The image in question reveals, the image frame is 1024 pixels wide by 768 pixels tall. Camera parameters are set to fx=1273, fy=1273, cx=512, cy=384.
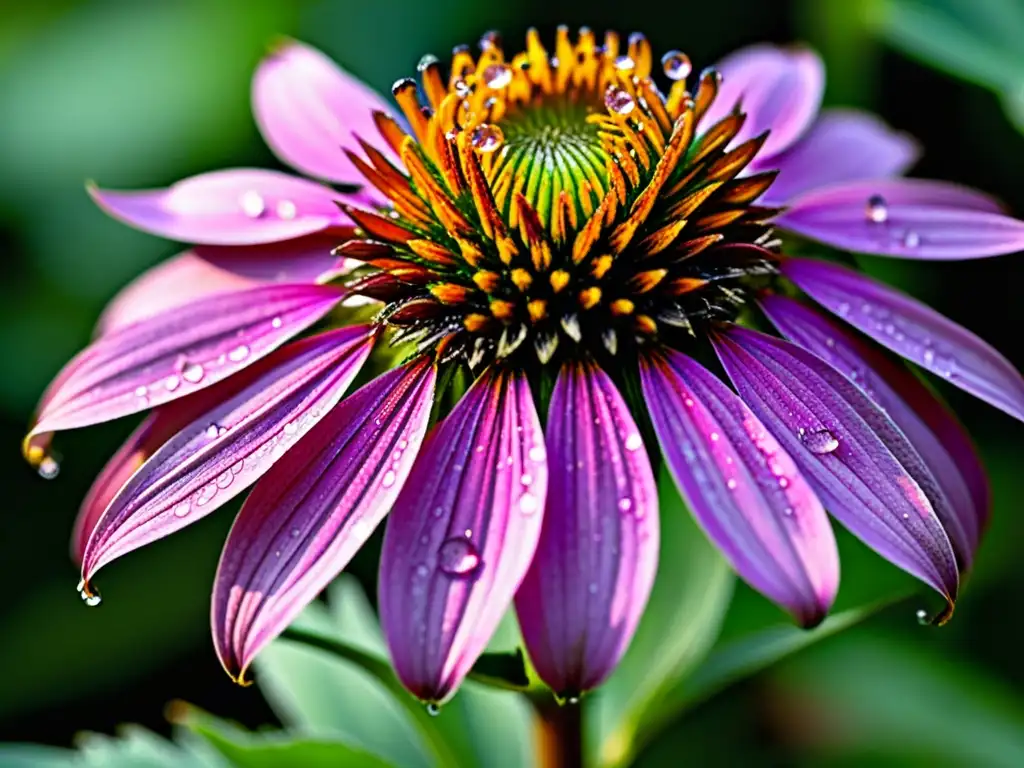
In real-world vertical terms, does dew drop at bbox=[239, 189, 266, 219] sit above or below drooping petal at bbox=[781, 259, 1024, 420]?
above

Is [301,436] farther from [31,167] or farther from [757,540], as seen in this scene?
[31,167]

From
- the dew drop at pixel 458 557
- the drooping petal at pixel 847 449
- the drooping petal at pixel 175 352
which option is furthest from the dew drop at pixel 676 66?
the dew drop at pixel 458 557

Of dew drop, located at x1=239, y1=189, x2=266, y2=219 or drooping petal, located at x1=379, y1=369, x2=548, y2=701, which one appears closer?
drooping petal, located at x1=379, y1=369, x2=548, y2=701

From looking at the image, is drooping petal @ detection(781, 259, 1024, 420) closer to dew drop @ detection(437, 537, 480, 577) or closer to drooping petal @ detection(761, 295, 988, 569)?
drooping petal @ detection(761, 295, 988, 569)

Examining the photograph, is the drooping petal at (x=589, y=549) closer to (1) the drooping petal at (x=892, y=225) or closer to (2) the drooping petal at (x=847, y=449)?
(2) the drooping petal at (x=847, y=449)

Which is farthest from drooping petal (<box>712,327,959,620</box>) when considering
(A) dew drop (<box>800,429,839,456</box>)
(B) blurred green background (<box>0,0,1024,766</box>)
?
(B) blurred green background (<box>0,0,1024,766</box>)
